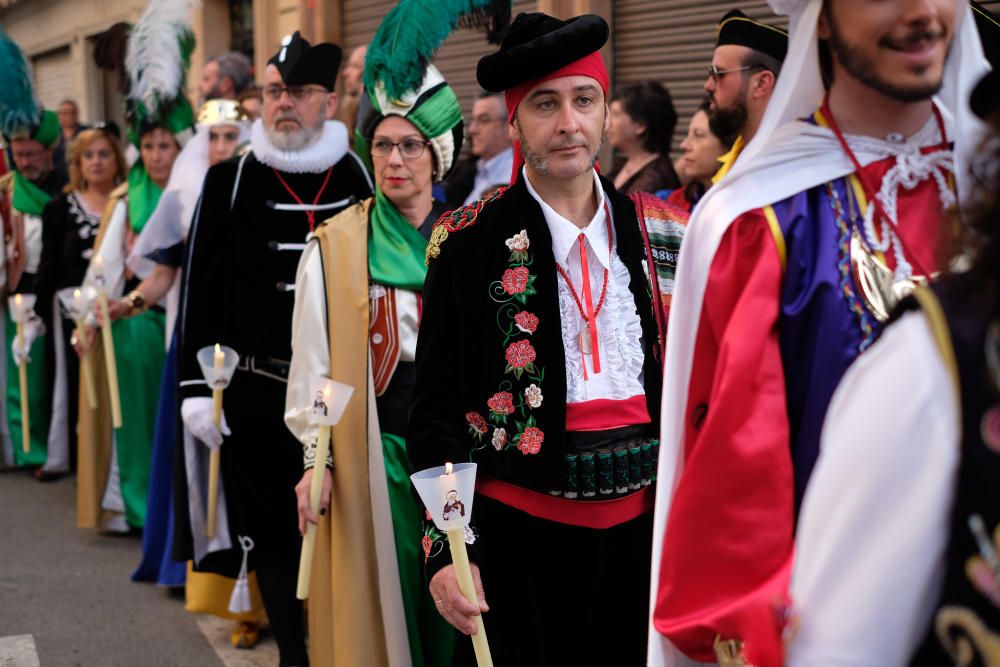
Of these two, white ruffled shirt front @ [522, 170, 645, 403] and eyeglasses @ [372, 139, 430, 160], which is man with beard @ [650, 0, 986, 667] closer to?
white ruffled shirt front @ [522, 170, 645, 403]

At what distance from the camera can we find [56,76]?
69.1ft

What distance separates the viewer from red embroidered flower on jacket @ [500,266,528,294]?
103 inches

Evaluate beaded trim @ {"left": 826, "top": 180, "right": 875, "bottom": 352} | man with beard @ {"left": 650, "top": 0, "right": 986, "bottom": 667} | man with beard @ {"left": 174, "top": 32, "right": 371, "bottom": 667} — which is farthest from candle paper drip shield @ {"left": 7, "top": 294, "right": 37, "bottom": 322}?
beaded trim @ {"left": 826, "top": 180, "right": 875, "bottom": 352}

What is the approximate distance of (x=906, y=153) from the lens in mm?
1887

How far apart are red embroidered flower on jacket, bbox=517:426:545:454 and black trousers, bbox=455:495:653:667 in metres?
0.16

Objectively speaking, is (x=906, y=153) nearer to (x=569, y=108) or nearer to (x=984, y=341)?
(x=984, y=341)

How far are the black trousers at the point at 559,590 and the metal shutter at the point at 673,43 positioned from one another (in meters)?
4.21

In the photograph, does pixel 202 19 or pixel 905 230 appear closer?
pixel 905 230

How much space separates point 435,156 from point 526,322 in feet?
4.26

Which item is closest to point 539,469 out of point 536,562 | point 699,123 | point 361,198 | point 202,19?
point 536,562

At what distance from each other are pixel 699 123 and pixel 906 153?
2.86 metres

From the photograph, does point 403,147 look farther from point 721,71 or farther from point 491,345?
point 491,345

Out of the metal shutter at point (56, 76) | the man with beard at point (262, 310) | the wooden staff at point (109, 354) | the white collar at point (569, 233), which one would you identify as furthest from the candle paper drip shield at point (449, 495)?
the metal shutter at point (56, 76)

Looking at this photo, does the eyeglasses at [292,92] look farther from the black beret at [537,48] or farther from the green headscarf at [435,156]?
the black beret at [537,48]
